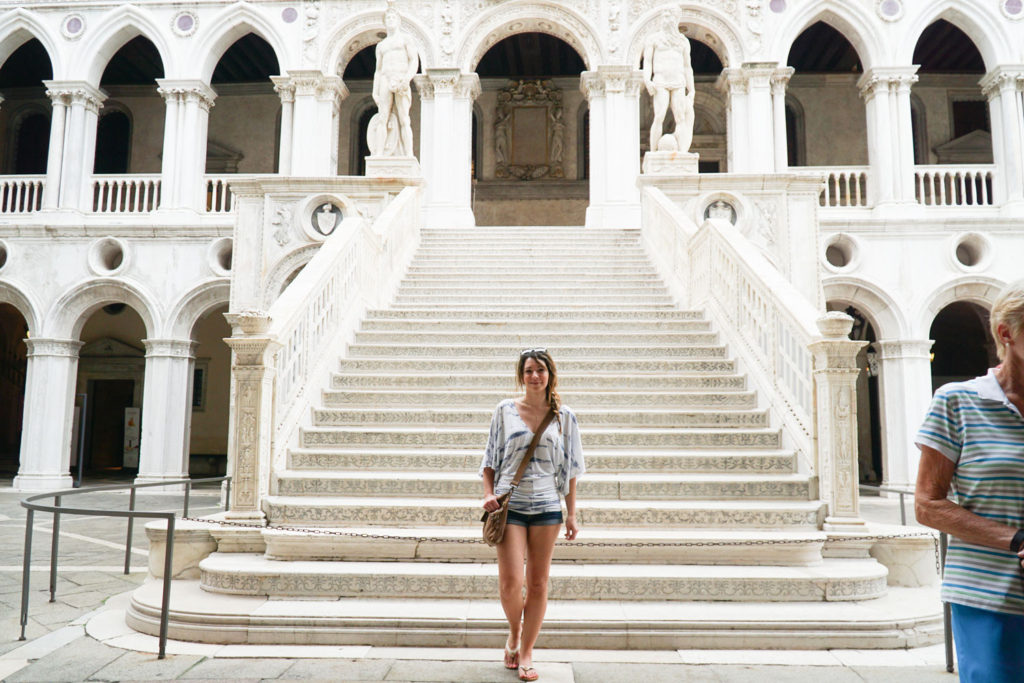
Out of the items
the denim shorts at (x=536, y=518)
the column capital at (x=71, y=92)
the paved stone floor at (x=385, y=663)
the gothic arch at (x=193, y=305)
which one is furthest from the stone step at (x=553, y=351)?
the column capital at (x=71, y=92)

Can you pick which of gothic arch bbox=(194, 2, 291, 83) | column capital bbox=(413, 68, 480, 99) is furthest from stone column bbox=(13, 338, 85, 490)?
column capital bbox=(413, 68, 480, 99)

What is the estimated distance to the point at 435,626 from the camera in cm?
453

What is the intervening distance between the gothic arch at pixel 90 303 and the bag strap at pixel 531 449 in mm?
14454

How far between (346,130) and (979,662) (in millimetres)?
21253

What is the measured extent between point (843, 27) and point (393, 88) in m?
10.4

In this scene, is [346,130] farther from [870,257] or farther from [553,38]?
[870,257]

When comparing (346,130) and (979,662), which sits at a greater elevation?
(346,130)

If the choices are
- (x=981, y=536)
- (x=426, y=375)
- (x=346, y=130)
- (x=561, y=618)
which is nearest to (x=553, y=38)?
(x=346, y=130)

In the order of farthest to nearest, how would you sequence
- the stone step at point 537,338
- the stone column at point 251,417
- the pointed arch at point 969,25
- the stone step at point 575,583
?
the pointed arch at point 969,25 < the stone step at point 537,338 < the stone column at point 251,417 < the stone step at point 575,583

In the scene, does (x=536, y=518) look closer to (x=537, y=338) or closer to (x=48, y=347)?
(x=537, y=338)

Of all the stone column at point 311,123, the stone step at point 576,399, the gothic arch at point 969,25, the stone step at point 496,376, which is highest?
the gothic arch at point 969,25

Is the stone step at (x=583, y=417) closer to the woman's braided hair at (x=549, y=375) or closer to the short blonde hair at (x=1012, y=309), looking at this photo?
the woman's braided hair at (x=549, y=375)

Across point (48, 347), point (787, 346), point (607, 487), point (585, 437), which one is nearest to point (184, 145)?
point (48, 347)

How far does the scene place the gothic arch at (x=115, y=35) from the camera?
1734 cm
